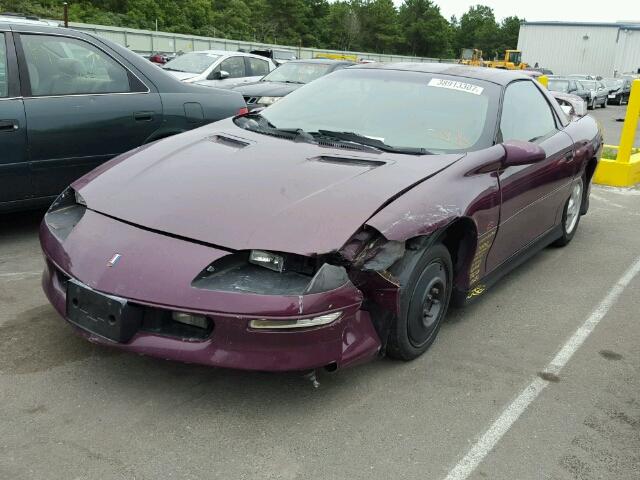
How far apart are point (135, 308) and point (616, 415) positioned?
7.26 ft

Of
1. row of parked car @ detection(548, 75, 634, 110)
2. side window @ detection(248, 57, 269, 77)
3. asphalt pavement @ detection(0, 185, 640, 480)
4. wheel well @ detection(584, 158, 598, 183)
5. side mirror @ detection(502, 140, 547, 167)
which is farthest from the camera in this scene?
row of parked car @ detection(548, 75, 634, 110)

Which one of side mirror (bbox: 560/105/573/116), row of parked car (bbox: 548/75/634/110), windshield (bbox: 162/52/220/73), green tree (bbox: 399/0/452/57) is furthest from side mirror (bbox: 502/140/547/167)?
green tree (bbox: 399/0/452/57)

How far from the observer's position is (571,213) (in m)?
5.44

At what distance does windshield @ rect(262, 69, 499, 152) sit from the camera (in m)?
3.75

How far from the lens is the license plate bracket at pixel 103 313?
8.54 ft

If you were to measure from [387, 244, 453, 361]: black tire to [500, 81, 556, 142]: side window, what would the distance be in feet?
3.57

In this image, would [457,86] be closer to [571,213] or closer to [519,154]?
[519,154]

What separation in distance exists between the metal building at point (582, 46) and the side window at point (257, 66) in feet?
146

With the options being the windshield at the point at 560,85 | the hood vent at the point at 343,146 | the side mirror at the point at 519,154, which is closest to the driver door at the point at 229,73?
the hood vent at the point at 343,146

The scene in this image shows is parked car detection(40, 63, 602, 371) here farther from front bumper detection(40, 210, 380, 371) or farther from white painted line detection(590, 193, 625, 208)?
white painted line detection(590, 193, 625, 208)

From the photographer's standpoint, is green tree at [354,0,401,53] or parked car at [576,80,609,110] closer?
parked car at [576,80,609,110]

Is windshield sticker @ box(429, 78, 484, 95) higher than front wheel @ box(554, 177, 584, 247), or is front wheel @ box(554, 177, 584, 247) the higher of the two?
windshield sticker @ box(429, 78, 484, 95)

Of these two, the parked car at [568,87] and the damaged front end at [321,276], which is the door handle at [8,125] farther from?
the parked car at [568,87]

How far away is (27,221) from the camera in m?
5.37
